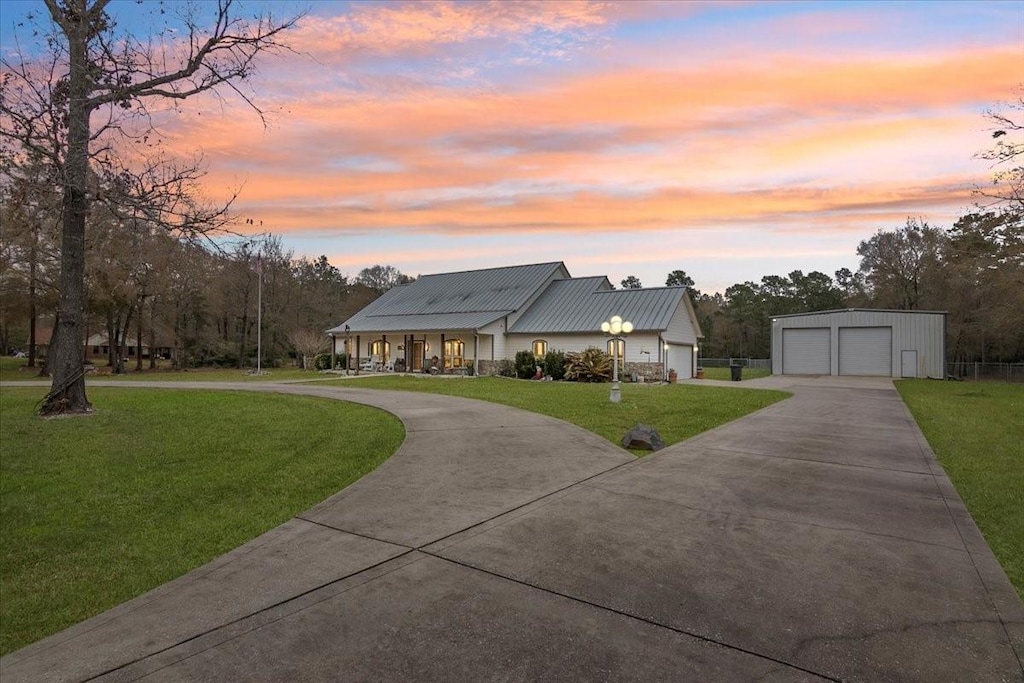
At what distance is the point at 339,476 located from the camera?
23.9ft

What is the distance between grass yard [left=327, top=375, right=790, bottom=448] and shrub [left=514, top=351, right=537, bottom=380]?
24.3 ft

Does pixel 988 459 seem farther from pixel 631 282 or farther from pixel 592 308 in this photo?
pixel 631 282

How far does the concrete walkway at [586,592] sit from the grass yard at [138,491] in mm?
624

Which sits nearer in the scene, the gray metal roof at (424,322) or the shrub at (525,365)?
the shrub at (525,365)

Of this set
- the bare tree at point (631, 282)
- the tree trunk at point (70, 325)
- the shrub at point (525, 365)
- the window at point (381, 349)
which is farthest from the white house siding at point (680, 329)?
the bare tree at point (631, 282)

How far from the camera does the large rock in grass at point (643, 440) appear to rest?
8.89 metres

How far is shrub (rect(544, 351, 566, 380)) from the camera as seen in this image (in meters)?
26.7

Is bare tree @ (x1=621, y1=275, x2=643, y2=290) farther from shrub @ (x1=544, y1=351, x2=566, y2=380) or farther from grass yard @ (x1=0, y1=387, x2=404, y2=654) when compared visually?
grass yard @ (x1=0, y1=387, x2=404, y2=654)

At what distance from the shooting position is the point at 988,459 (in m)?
8.23

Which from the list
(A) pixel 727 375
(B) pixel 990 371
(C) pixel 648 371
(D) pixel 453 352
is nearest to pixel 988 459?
(C) pixel 648 371

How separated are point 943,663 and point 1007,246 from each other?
2349 cm

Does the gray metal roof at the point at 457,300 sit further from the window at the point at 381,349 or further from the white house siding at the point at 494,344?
the window at the point at 381,349

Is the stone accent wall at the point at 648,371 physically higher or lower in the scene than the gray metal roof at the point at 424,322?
lower

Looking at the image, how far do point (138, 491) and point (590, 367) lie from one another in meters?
19.9
